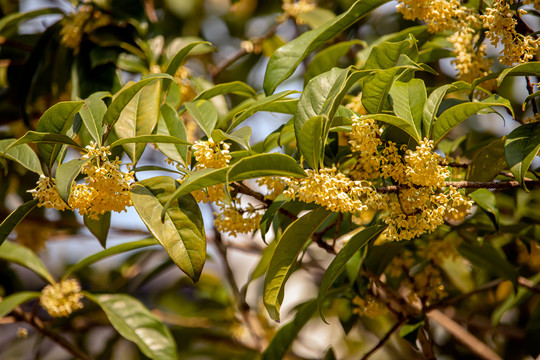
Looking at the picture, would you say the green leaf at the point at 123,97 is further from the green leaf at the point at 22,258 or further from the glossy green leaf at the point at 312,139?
the green leaf at the point at 22,258

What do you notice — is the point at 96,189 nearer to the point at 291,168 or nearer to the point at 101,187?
the point at 101,187

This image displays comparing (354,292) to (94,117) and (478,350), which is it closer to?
(478,350)

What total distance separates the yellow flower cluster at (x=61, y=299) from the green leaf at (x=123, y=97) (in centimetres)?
71

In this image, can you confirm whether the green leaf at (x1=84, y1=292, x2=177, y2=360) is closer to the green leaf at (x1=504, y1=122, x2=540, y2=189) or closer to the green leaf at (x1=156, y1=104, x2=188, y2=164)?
the green leaf at (x1=156, y1=104, x2=188, y2=164)

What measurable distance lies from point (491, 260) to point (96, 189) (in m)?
0.90

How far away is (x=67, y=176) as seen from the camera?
70 centimetres

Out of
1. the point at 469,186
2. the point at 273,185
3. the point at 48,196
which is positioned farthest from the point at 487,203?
the point at 48,196

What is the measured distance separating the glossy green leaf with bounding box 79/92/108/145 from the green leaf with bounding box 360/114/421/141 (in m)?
0.42

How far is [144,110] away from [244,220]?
0.27 m

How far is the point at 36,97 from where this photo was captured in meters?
1.53

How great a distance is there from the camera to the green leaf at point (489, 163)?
92 cm

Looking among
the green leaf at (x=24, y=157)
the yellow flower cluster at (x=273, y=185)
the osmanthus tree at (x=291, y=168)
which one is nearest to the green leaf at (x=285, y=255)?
the osmanthus tree at (x=291, y=168)

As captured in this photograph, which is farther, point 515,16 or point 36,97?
point 36,97

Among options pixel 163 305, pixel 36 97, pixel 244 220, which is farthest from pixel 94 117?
pixel 163 305
